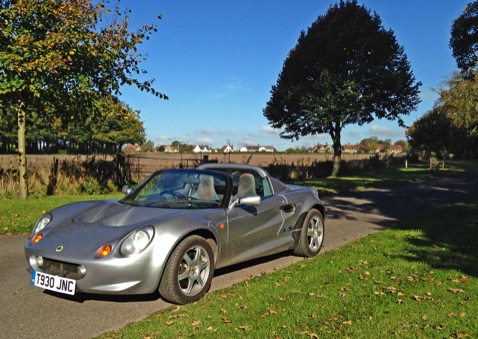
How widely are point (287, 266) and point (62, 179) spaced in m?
12.1

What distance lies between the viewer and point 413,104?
1078 inches

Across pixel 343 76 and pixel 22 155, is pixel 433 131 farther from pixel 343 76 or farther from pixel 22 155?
pixel 22 155

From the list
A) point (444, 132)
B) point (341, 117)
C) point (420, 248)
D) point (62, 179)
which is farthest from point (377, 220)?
point (444, 132)

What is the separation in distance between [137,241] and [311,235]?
3305 millimetres

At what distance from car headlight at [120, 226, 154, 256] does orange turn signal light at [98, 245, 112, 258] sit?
119 mm

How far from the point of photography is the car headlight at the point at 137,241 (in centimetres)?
399

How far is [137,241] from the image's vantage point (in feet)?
13.3

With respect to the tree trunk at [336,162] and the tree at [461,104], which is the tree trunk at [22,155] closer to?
the tree trunk at [336,162]

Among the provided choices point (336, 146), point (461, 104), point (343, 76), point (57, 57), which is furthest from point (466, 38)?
point (461, 104)

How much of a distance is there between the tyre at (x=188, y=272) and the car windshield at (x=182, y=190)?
0.63m

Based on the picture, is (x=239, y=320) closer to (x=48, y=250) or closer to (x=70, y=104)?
(x=48, y=250)

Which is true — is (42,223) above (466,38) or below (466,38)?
below

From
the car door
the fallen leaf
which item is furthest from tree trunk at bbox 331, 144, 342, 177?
the fallen leaf

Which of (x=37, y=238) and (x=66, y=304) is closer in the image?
(x=66, y=304)
